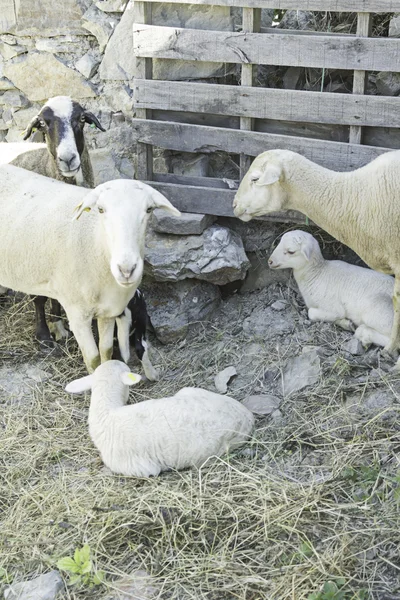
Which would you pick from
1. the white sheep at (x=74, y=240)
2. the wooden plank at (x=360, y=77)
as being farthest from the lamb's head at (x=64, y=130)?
the wooden plank at (x=360, y=77)

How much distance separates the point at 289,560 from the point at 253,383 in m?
1.97

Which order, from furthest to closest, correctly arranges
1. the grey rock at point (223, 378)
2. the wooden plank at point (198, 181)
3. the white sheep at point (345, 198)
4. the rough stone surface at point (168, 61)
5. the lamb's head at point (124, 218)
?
the wooden plank at point (198, 181), the rough stone surface at point (168, 61), the grey rock at point (223, 378), the white sheep at point (345, 198), the lamb's head at point (124, 218)

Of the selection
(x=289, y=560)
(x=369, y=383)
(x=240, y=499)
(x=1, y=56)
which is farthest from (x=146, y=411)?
(x=1, y=56)

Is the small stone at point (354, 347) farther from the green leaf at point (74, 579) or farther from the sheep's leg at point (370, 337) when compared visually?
the green leaf at point (74, 579)

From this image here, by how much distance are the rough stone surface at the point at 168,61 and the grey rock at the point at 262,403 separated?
2635 mm

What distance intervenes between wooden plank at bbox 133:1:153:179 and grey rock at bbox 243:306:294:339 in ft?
4.70

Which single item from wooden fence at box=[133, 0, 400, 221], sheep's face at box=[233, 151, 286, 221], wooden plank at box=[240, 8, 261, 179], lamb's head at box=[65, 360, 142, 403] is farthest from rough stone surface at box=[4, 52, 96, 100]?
lamb's head at box=[65, 360, 142, 403]

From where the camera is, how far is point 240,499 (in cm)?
403

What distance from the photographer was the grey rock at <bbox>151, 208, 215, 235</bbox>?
19.7 feet

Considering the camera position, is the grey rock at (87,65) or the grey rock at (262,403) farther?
the grey rock at (87,65)

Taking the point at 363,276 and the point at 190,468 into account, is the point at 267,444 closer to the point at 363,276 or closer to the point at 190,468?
the point at 190,468

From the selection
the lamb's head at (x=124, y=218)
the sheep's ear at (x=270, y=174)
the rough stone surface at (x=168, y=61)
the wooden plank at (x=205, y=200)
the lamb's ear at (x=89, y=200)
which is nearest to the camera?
the lamb's head at (x=124, y=218)

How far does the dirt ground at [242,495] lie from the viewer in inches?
136

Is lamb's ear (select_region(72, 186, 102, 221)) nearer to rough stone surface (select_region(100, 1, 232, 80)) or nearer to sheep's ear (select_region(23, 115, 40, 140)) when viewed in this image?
sheep's ear (select_region(23, 115, 40, 140))
